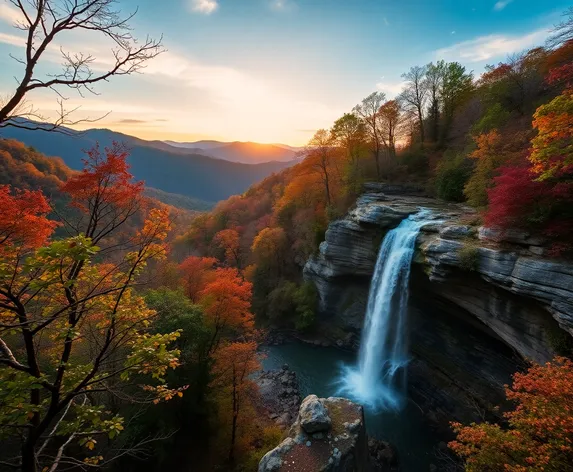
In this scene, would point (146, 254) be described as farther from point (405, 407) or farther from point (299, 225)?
point (299, 225)

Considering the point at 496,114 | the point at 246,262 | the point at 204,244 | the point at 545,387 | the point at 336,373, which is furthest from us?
the point at 204,244

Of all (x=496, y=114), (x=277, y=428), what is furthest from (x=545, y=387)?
(x=496, y=114)

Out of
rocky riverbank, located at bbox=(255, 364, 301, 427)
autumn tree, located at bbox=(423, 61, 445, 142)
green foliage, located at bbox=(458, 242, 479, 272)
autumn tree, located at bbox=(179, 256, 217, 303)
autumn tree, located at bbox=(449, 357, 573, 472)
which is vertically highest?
autumn tree, located at bbox=(423, 61, 445, 142)

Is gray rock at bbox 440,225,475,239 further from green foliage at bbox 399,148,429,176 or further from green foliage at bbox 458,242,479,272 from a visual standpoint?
green foliage at bbox 399,148,429,176

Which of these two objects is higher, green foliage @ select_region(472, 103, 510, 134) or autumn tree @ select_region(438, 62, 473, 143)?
autumn tree @ select_region(438, 62, 473, 143)

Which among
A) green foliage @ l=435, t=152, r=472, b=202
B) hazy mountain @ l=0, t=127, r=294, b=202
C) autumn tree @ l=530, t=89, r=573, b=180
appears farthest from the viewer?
hazy mountain @ l=0, t=127, r=294, b=202

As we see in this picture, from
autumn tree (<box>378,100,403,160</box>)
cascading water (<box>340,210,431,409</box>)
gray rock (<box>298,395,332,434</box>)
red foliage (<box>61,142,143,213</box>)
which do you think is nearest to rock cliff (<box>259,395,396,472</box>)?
gray rock (<box>298,395,332,434</box>)
